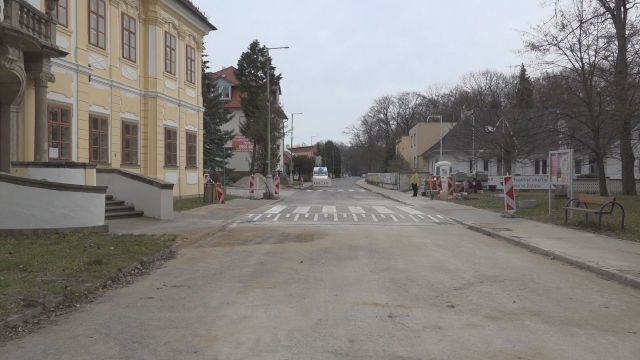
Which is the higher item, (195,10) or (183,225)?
(195,10)

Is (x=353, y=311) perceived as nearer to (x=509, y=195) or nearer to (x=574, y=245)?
(x=574, y=245)

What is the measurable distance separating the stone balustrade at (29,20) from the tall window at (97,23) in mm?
5035

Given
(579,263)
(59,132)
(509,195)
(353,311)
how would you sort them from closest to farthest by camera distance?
1. (353,311)
2. (579,263)
3. (59,132)
4. (509,195)

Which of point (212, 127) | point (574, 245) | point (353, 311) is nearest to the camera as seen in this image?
point (353, 311)

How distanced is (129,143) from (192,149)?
20.0 ft

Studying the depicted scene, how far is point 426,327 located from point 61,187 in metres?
10.0

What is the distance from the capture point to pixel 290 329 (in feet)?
19.2

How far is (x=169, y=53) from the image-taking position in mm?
25531

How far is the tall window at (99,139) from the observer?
2003 centimetres

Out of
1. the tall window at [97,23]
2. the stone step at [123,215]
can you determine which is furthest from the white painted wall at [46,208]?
the tall window at [97,23]

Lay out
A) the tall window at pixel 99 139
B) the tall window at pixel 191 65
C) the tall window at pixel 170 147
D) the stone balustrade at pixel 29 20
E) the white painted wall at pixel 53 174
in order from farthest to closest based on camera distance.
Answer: the tall window at pixel 191 65 < the tall window at pixel 170 147 < the tall window at pixel 99 139 < the white painted wall at pixel 53 174 < the stone balustrade at pixel 29 20

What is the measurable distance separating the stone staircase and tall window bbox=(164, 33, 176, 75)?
8.82 meters

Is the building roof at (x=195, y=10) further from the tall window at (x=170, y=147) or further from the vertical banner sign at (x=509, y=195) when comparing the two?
the vertical banner sign at (x=509, y=195)

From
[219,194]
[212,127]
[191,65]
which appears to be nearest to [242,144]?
[212,127]
